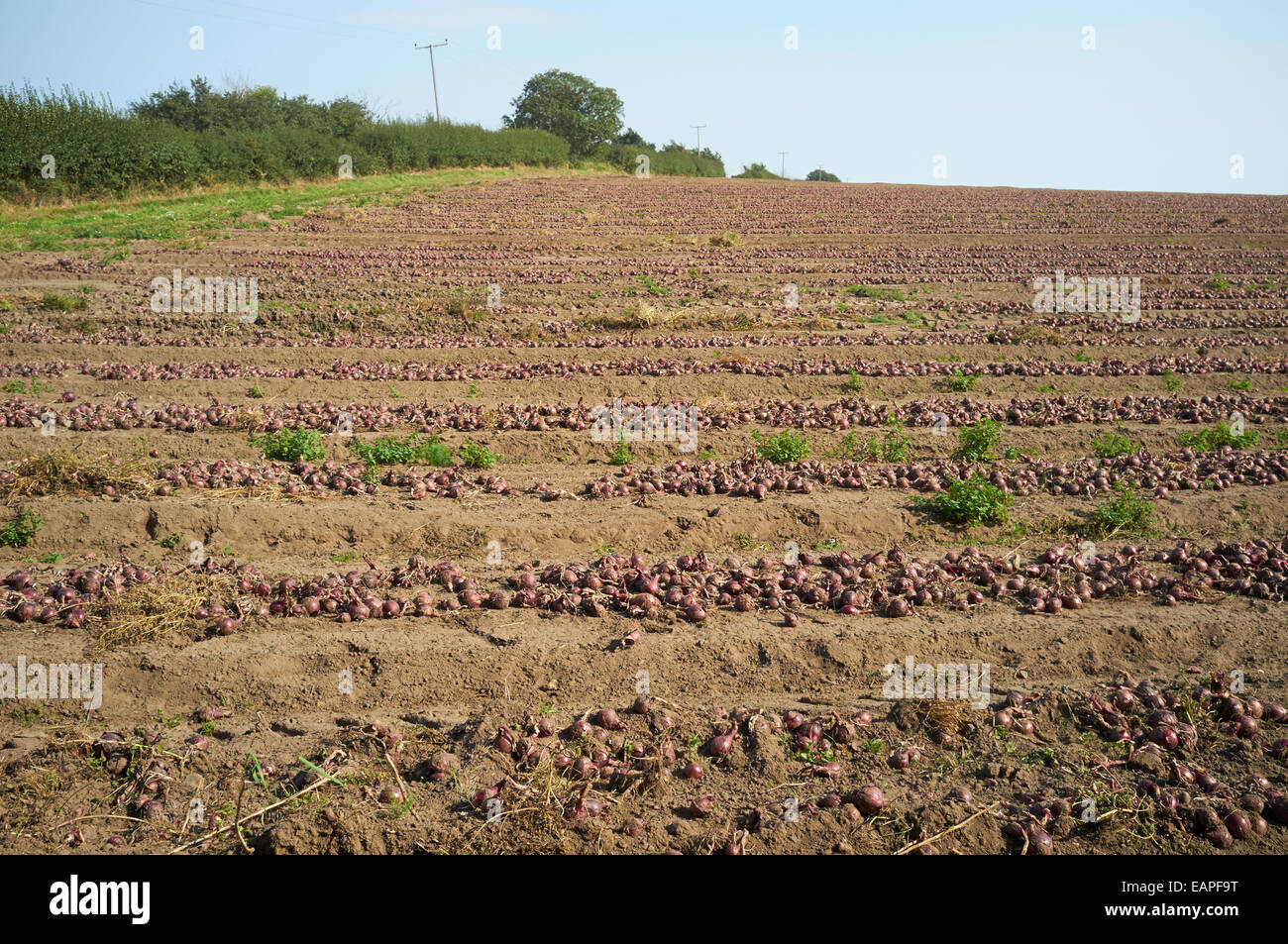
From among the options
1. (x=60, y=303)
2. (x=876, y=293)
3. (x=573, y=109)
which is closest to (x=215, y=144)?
(x=60, y=303)

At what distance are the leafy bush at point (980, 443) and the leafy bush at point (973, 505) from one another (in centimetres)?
161

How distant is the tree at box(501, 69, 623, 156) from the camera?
255 feet

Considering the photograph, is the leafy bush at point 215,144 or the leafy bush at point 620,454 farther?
the leafy bush at point 215,144

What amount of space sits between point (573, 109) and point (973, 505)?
80.4 meters

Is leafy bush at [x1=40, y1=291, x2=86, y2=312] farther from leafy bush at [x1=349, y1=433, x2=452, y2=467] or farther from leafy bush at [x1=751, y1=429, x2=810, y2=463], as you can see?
leafy bush at [x1=751, y1=429, x2=810, y2=463]

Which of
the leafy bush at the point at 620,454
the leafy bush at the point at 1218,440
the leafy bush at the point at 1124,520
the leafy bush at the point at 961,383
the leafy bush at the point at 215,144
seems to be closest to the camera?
the leafy bush at the point at 1124,520

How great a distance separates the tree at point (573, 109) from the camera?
7781cm

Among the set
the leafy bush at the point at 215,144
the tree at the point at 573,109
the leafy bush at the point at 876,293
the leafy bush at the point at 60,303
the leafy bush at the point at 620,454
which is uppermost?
the tree at the point at 573,109

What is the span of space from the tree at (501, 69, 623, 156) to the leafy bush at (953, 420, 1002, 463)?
74489mm

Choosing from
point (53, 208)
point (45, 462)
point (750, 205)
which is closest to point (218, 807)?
point (45, 462)

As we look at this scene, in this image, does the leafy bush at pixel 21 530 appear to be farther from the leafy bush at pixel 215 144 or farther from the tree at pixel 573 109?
the tree at pixel 573 109

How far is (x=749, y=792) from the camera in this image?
416 centimetres

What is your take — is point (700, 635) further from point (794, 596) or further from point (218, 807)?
point (218, 807)

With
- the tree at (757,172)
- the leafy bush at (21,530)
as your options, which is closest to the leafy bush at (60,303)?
the leafy bush at (21,530)
